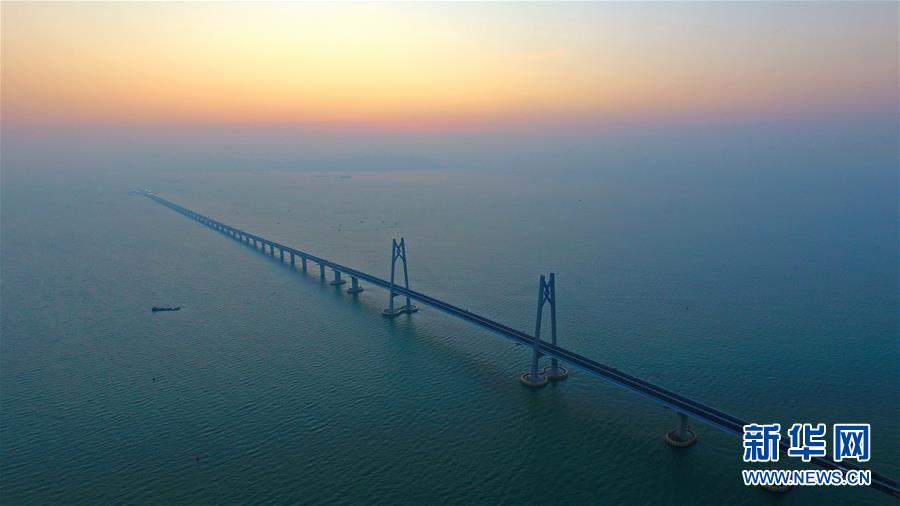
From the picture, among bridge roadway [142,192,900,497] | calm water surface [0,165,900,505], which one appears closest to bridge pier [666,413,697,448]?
calm water surface [0,165,900,505]

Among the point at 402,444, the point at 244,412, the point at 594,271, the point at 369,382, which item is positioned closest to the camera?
the point at 402,444

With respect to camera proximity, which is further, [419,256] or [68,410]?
[419,256]

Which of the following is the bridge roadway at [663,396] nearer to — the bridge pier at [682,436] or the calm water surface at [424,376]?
the bridge pier at [682,436]

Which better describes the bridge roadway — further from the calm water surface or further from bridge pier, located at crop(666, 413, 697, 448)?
the calm water surface

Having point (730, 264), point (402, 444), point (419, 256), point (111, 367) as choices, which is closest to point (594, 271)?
point (730, 264)

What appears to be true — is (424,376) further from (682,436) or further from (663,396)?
(682,436)

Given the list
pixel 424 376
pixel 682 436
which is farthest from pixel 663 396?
pixel 424 376

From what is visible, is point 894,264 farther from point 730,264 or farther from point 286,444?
point 286,444
